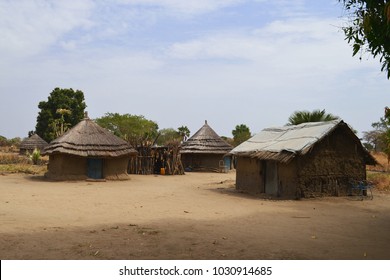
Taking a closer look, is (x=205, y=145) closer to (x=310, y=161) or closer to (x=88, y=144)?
(x=88, y=144)

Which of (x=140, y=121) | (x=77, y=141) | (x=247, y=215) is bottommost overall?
(x=247, y=215)

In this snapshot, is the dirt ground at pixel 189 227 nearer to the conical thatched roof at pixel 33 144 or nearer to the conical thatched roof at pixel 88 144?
the conical thatched roof at pixel 88 144

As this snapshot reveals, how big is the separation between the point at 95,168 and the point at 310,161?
12.3m

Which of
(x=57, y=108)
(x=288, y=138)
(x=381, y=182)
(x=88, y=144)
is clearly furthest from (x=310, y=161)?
(x=57, y=108)

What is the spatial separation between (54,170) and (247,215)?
1400cm

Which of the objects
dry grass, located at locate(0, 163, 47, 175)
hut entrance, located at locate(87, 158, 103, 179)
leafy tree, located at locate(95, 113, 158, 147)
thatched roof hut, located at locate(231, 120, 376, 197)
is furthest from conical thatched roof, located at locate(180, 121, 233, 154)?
leafy tree, located at locate(95, 113, 158, 147)

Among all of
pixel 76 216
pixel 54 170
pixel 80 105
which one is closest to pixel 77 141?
pixel 54 170

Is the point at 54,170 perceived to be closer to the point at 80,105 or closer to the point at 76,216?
the point at 76,216

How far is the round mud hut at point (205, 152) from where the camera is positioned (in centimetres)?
3003

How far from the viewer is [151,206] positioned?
39.8 ft

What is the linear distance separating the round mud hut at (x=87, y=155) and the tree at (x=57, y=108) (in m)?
25.6

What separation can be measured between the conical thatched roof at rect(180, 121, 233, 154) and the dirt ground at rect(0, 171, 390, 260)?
15.2 m

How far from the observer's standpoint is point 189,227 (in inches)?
344

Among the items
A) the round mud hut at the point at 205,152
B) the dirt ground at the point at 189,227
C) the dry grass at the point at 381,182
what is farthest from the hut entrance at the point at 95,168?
the dry grass at the point at 381,182
